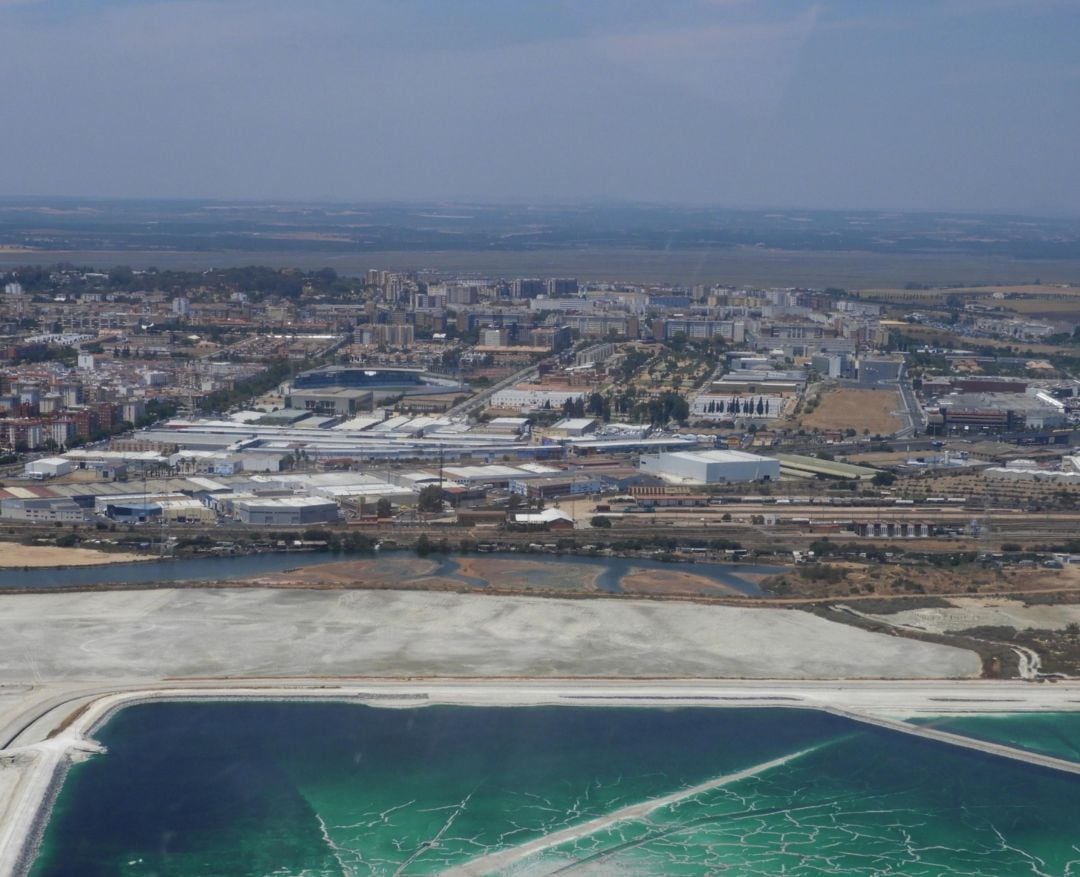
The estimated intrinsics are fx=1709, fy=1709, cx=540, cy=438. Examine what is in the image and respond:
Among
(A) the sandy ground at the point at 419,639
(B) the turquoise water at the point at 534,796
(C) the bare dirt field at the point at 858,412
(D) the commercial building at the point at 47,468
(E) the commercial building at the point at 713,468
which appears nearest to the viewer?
(B) the turquoise water at the point at 534,796

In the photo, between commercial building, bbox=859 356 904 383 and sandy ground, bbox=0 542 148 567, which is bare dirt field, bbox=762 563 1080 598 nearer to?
sandy ground, bbox=0 542 148 567

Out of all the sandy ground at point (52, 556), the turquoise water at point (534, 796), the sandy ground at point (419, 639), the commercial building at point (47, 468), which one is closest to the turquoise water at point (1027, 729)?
the turquoise water at point (534, 796)

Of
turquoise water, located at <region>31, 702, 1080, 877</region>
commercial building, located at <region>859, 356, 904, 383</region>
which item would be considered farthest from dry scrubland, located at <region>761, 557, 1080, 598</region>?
commercial building, located at <region>859, 356, 904, 383</region>

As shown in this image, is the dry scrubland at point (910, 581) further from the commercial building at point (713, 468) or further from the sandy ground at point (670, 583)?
the commercial building at point (713, 468)

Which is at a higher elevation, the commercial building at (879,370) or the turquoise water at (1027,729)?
the turquoise water at (1027,729)

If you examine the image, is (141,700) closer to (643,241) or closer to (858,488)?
(858,488)

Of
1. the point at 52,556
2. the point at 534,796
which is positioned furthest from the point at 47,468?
the point at 534,796

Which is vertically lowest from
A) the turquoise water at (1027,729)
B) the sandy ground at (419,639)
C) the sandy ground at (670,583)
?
the sandy ground at (670,583)
